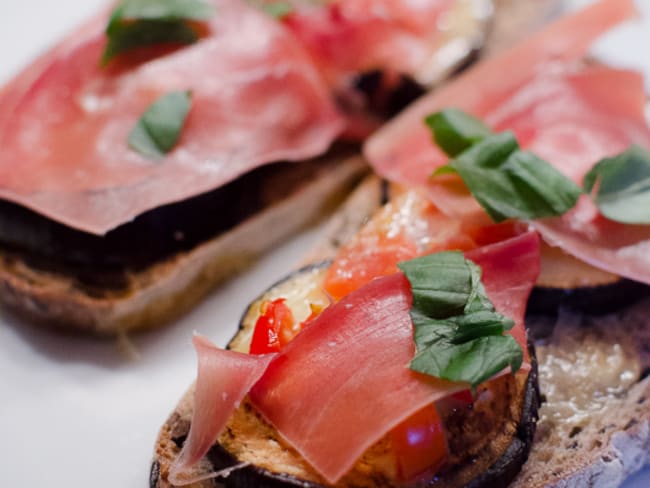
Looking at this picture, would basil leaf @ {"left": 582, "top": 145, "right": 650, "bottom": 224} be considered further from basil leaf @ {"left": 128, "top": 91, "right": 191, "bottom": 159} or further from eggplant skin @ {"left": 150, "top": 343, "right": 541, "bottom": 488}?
basil leaf @ {"left": 128, "top": 91, "right": 191, "bottom": 159}

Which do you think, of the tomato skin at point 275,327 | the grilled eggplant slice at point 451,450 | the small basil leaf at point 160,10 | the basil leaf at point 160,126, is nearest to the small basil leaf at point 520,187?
the grilled eggplant slice at point 451,450

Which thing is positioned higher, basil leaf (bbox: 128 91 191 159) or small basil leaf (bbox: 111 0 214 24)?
small basil leaf (bbox: 111 0 214 24)

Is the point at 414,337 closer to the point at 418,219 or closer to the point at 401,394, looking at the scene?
the point at 401,394

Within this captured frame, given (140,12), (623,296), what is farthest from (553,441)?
(140,12)

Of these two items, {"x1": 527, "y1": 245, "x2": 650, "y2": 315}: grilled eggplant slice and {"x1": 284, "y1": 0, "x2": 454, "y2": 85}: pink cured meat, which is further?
{"x1": 284, "y1": 0, "x2": 454, "y2": 85}: pink cured meat

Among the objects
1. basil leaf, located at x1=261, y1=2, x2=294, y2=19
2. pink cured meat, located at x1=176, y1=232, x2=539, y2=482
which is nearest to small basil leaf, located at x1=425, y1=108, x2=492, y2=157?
pink cured meat, located at x1=176, y1=232, x2=539, y2=482
